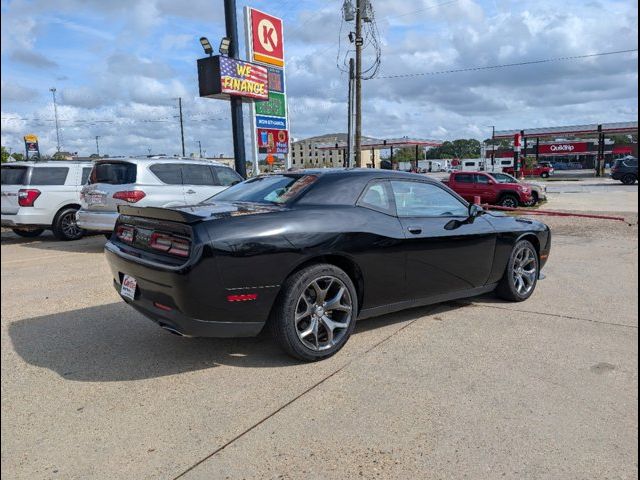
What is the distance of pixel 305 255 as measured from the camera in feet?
11.9

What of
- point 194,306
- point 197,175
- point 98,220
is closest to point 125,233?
point 194,306

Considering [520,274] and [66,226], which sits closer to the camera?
[520,274]

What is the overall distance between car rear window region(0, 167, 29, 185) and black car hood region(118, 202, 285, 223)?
721cm

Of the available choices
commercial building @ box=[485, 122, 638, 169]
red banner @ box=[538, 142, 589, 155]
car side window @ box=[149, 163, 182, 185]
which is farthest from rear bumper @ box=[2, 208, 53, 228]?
red banner @ box=[538, 142, 589, 155]

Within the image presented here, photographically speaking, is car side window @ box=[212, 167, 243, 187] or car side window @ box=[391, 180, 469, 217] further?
car side window @ box=[212, 167, 243, 187]

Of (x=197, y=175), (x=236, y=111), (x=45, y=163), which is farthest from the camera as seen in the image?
(x=236, y=111)

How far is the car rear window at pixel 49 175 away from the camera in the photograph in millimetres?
10188

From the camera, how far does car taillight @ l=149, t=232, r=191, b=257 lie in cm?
338

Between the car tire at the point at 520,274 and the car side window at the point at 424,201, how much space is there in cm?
84

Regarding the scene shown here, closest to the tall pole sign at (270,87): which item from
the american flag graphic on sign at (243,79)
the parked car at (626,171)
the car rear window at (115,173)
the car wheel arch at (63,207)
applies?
the american flag graphic on sign at (243,79)

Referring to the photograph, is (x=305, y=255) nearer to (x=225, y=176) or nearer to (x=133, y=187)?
(x=133, y=187)

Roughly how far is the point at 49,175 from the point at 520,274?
937 cm

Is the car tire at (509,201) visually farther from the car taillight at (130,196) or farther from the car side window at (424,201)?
the car side window at (424,201)

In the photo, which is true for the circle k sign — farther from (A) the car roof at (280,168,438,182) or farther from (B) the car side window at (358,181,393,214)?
(B) the car side window at (358,181,393,214)
